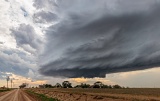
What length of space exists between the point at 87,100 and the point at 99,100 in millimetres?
3373

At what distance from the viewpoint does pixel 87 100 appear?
162 ft

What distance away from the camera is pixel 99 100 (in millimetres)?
46656
